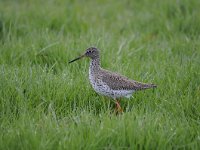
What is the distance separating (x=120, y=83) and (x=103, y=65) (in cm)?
120

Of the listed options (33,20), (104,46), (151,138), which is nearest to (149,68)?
(104,46)

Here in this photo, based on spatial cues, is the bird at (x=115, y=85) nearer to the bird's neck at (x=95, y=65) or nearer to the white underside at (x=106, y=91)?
the white underside at (x=106, y=91)

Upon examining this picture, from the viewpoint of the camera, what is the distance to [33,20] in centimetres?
920

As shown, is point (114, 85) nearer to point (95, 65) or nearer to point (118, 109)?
point (118, 109)

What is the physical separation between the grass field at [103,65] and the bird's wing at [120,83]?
0.66 ft

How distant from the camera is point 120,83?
6.34m

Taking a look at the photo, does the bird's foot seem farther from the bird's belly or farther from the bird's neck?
the bird's neck

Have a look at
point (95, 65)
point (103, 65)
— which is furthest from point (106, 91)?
point (103, 65)

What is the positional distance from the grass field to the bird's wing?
0.66 ft

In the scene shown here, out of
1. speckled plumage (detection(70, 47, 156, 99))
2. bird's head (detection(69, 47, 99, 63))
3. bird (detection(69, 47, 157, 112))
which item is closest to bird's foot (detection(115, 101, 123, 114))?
bird (detection(69, 47, 157, 112))

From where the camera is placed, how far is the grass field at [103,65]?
515cm

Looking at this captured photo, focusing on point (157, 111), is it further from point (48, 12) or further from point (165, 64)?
point (48, 12)

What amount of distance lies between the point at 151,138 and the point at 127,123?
342 mm

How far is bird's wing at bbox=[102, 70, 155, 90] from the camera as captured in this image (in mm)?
6270
